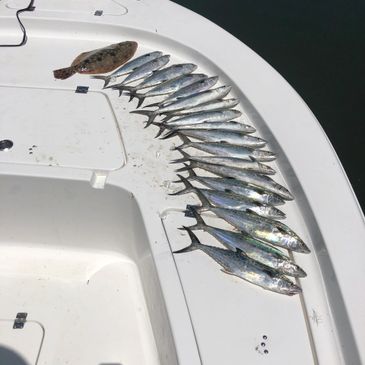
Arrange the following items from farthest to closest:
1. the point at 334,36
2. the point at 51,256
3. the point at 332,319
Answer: the point at 334,36
the point at 51,256
the point at 332,319

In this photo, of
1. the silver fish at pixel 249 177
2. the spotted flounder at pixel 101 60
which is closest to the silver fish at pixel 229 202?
the silver fish at pixel 249 177

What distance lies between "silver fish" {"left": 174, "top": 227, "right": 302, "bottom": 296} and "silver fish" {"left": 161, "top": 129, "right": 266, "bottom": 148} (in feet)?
2.39

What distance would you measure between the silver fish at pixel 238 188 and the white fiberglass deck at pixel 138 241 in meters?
0.12

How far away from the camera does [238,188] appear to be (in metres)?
2.41

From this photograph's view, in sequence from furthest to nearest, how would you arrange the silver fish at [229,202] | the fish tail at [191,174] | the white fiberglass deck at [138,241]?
the fish tail at [191,174]
the silver fish at [229,202]
the white fiberglass deck at [138,241]

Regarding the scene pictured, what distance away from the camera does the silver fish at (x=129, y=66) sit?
118 inches

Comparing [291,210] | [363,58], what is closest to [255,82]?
[291,210]

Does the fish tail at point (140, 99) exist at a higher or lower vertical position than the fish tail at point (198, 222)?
higher

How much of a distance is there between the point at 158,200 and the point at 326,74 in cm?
375

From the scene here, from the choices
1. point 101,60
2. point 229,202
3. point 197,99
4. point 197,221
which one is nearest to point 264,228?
point 229,202

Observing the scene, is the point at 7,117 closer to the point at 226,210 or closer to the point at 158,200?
the point at 158,200

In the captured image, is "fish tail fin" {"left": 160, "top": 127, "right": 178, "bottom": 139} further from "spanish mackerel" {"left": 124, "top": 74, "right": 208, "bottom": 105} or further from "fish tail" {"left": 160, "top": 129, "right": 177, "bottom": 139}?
"spanish mackerel" {"left": 124, "top": 74, "right": 208, "bottom": 105}

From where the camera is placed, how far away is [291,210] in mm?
2336

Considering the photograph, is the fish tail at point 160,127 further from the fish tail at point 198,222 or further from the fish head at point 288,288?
the fish head at point 288,288
